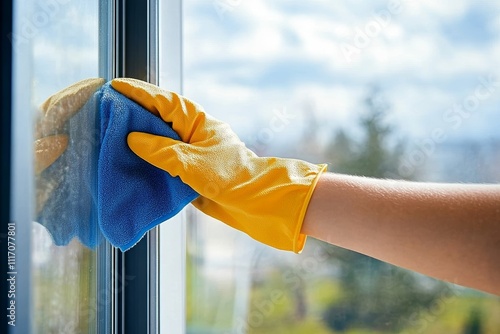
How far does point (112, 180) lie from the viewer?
29.1 inches

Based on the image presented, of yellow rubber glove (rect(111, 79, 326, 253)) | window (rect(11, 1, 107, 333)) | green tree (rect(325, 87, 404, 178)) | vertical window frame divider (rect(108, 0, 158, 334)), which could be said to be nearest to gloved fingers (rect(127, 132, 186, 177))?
yellow rubber glove (rect(111, 79, 326, 253))

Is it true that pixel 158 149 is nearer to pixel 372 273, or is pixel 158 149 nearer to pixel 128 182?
pixel 128 182

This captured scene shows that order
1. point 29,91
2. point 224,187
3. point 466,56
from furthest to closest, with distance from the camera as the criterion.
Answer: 1. point 466,56
2. point 224,187
3. point 29,91

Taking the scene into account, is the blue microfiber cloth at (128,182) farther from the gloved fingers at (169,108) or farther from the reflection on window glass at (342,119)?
the reflection on window glass at (342,119)

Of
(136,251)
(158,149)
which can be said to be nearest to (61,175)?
(158,149)

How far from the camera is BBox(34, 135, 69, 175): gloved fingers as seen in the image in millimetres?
620

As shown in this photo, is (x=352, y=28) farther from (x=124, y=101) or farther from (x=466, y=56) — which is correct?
(x=124, y=101)

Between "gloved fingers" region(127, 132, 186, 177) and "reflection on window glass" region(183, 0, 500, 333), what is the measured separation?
0.33 meters

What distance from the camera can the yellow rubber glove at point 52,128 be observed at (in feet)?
2.04

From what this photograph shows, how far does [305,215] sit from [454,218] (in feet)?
0.57

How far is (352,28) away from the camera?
3.29 feet

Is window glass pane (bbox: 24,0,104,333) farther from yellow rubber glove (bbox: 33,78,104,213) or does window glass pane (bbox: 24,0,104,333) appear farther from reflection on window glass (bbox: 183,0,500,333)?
reflection on window glass (bbox: 183,0,500,333)

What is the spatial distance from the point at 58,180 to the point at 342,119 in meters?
0.54

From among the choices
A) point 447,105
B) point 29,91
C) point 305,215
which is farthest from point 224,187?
point 447,105
